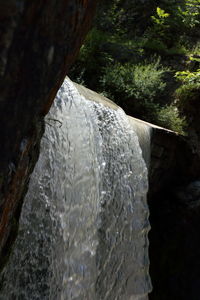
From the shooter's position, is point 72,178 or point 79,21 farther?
point 72,178

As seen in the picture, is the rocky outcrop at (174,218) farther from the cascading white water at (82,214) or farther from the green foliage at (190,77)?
the cascading white water at (82,214)

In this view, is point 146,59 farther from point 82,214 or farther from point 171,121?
point 82,214

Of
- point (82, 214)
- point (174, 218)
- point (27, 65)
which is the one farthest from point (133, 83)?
point (27, 65)

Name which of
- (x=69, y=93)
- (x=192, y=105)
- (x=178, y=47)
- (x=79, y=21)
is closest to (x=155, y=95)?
(x=192, y=105)

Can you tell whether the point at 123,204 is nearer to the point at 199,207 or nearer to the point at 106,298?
the point at 106,298

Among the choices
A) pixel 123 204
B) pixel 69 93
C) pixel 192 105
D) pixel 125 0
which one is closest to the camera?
pixel 69 93

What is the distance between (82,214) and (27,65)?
1.63 meters

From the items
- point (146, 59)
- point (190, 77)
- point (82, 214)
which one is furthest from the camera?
point (146, 59)

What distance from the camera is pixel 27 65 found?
944 mm

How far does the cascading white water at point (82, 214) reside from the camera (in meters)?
2.15

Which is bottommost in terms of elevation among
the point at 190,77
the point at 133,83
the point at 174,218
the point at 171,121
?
the point at 174,218

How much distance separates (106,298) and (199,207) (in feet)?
8.32

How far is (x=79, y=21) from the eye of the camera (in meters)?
1.16

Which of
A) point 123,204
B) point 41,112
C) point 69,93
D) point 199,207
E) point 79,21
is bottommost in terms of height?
point 199,207
